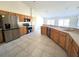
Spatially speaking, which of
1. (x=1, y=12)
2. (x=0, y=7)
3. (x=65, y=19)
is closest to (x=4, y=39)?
(x=1, y=12)

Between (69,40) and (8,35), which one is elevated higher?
(69,40)

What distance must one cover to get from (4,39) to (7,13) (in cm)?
177

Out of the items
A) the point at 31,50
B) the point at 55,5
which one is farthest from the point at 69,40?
the point at 55,5

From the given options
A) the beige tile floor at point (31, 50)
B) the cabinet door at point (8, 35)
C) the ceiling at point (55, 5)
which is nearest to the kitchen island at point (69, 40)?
the beige tile floor at point (31, 50)

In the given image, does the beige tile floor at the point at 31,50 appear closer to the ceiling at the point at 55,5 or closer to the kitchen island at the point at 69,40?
the kitchen island at the point at 69,40

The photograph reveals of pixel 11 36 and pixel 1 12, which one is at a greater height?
pixel 1 12

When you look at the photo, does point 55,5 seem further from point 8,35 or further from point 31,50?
point 8,35

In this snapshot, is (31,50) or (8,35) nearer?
(31,50)

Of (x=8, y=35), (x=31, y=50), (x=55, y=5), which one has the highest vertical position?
(x=55, y=5)

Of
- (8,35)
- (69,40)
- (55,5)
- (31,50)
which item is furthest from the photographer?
(8,35)

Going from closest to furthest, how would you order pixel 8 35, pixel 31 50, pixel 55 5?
pixel 31 50, pixel 55 5, pixel 8 35

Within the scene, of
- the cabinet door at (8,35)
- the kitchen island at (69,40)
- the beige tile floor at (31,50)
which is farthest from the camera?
the cabinet door at (8,35)

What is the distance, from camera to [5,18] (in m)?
4.84

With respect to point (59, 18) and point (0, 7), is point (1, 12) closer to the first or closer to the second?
point (0, 7)
